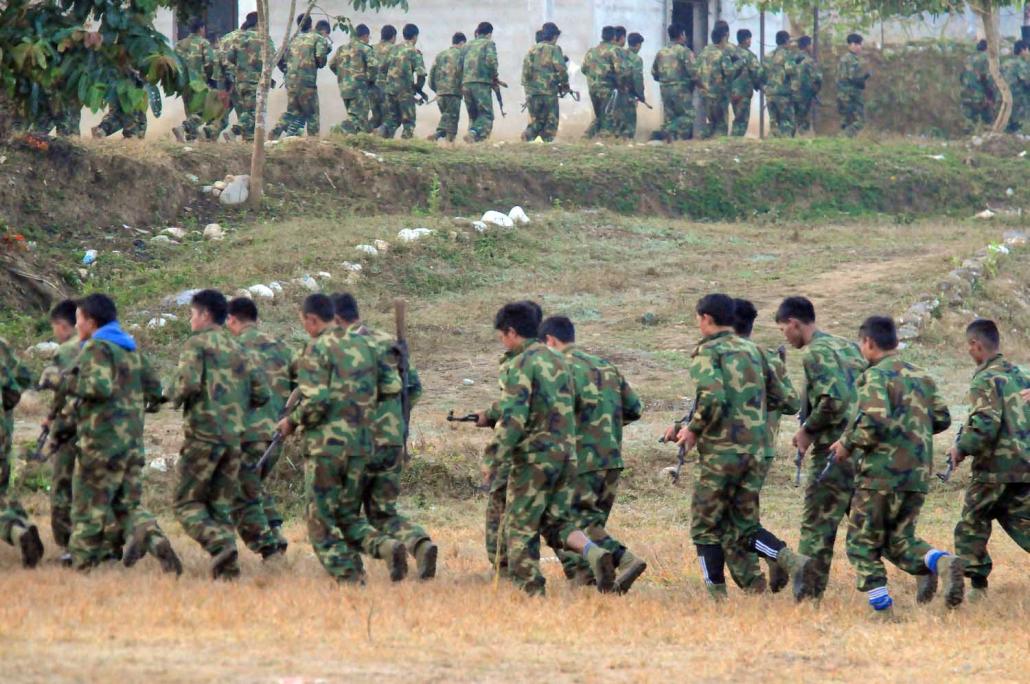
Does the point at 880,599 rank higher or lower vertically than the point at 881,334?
lower

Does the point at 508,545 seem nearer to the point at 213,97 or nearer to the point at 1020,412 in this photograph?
the point at 1020,412

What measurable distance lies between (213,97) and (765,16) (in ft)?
61.0

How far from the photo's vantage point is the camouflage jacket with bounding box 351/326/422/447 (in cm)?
933

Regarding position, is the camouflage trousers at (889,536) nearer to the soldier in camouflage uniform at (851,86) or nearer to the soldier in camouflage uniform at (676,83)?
the soldier in camouflage uniform at (676,83)

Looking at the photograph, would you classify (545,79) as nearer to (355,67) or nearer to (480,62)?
(480,62)

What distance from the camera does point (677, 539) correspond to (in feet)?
36.3

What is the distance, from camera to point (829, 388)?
30.7 ft

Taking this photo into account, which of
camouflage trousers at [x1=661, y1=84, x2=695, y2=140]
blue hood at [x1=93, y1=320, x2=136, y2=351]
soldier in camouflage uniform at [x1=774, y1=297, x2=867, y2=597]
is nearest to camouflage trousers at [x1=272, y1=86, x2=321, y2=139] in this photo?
camouflage trousers at [x1=661, y1=84, x2=695, y2=140]

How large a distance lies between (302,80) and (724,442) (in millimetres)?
15386

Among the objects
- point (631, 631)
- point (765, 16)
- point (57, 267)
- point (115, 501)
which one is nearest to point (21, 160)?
point (57, 267)

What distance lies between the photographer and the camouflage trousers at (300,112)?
2348cm

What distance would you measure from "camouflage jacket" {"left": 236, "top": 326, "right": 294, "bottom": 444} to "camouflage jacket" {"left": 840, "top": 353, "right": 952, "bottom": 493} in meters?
3.04

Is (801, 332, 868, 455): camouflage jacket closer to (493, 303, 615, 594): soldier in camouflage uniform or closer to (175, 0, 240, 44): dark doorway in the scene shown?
(493, 303, 615, 594): soldier in camouflage uniform

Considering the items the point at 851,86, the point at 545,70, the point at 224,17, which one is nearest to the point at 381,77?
the point at 545,70
